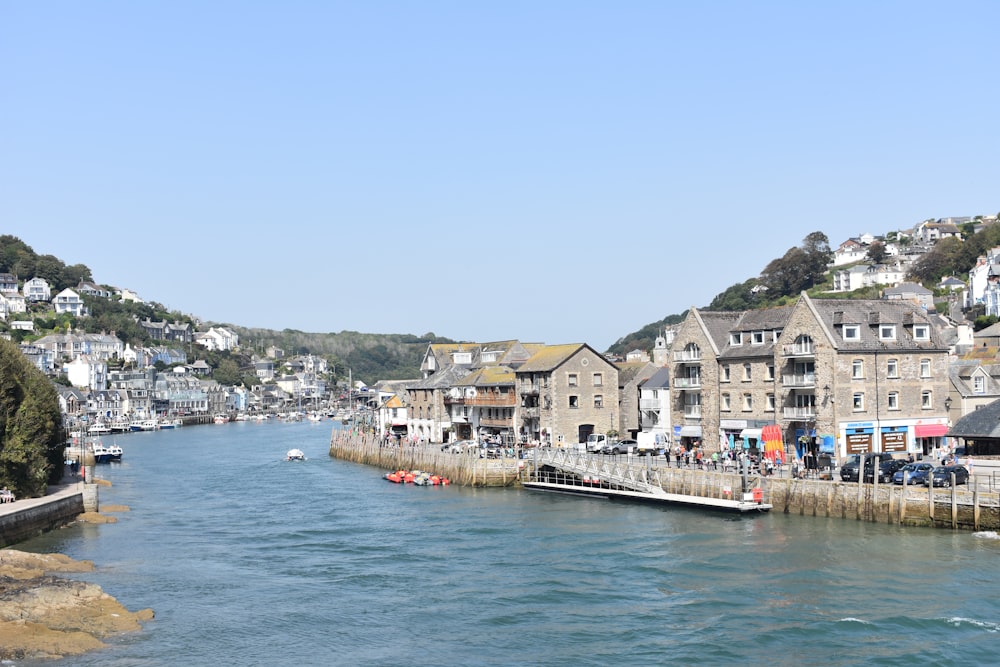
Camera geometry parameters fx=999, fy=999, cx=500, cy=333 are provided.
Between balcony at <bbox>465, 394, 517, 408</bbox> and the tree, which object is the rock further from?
balcony at <bbox>465, 394, 517, 408</bbox>

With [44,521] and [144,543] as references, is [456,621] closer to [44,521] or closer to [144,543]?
[144,543]

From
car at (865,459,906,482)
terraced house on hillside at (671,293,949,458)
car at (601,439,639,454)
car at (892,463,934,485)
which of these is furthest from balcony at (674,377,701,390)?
car at (892,463,934,485)

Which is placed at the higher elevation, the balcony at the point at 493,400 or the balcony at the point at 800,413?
the balcony at the point at 493,400

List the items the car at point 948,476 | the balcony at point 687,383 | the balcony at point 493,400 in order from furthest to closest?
the balcony at point 493,400, the balcony at point 687,383, the car at point 948,476

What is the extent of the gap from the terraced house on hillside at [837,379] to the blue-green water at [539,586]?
1103cm

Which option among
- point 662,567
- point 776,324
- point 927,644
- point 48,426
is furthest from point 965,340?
point 48,426

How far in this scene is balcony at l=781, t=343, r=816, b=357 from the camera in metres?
57.0

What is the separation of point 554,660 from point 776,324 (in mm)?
37680

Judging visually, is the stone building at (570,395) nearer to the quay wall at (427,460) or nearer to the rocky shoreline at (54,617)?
the quay wall at (427,460)

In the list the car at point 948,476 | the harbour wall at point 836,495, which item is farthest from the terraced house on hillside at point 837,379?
the car at point 948,476

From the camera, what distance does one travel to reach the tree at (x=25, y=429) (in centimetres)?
5134

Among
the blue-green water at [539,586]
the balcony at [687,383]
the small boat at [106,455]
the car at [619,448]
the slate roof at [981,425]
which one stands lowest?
the blue-green water at [539,586]

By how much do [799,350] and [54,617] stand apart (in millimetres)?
41754

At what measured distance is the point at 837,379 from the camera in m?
55.3
